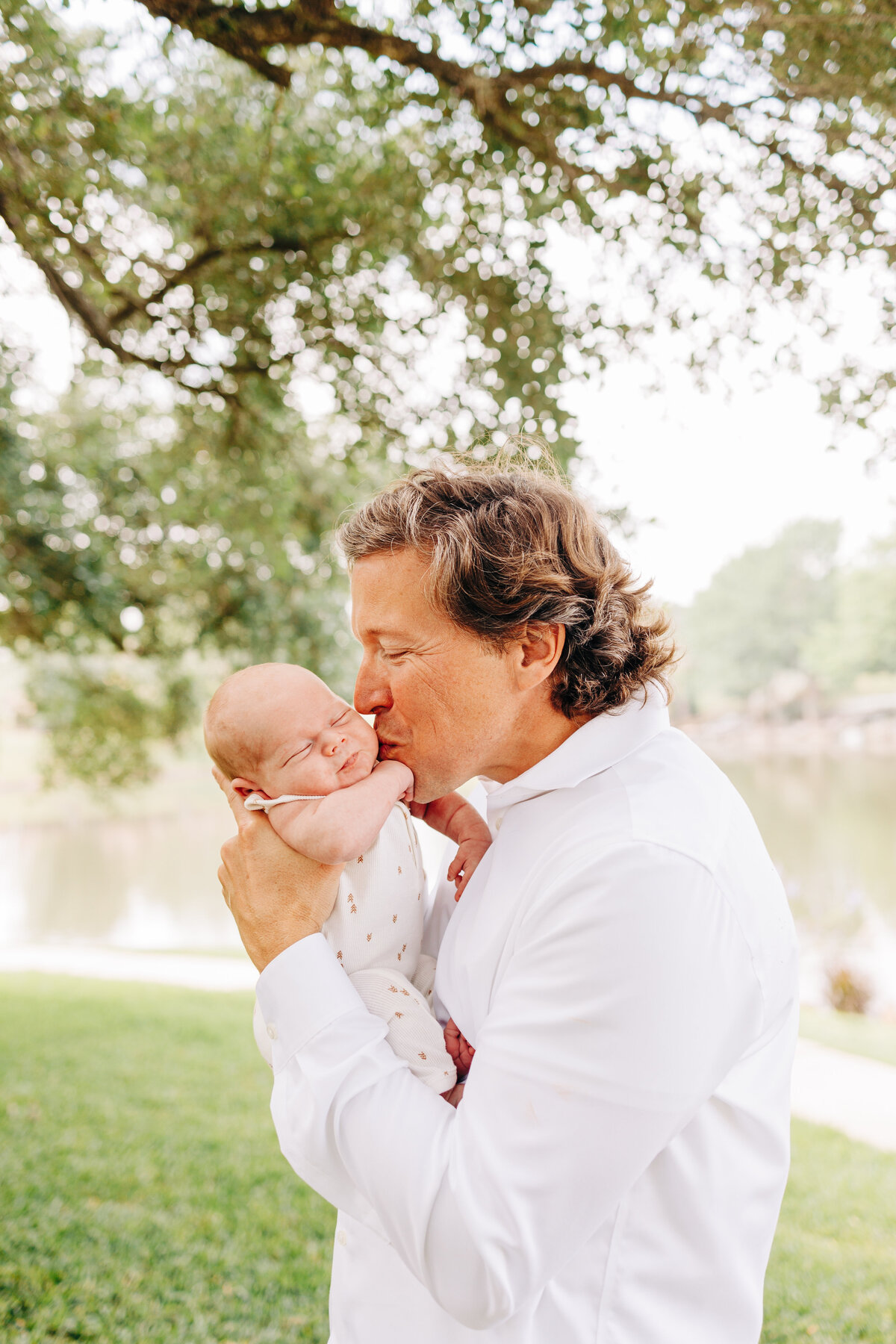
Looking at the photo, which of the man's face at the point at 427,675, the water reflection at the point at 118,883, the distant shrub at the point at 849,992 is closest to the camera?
the man's face at the point at 427,675

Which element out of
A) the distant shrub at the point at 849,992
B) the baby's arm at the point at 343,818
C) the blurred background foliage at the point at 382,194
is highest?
the blurred background foliage at the point at 382,194

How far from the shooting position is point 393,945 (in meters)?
1.80

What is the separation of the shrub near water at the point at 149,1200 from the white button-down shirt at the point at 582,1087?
2382 millimetres

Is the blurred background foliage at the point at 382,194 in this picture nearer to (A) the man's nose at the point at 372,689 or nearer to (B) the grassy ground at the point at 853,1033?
(A) the man's nose at the point at 372,689

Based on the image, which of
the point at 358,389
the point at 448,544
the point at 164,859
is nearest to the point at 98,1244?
the point at 448,544

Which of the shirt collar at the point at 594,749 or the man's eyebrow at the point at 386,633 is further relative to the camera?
the man's eyebrow at the point at 386,633

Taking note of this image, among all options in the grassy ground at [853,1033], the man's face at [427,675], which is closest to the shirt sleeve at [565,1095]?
the man's face at [427,675]

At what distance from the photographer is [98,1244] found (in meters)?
3.78

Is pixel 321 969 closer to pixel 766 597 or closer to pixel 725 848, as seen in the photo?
pixel 725 848

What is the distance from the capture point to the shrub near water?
11.0ft

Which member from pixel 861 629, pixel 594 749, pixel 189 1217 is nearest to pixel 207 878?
pixel 189 1217

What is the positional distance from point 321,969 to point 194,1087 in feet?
17.5

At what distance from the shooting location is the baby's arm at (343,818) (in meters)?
1.67

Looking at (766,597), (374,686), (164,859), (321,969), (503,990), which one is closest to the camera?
(503,990)
